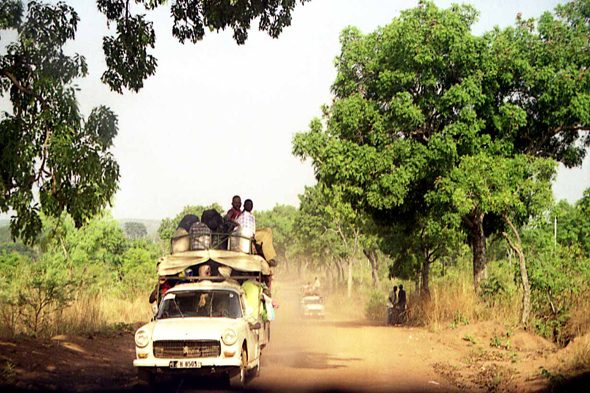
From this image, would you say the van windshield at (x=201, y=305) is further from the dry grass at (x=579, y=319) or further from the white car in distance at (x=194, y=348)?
the dry grass at (x=579, y=319)

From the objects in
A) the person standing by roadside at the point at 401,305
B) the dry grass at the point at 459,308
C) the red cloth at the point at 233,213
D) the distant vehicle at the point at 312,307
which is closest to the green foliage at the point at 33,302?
the red cloth at the point at 233,213

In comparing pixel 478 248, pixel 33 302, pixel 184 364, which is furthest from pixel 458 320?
pixel 33 302

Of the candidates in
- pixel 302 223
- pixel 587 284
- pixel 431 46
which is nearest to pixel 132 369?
pixel 587 284

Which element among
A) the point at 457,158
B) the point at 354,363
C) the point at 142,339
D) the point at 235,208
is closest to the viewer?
the point at 142,339

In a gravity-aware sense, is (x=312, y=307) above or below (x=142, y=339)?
above

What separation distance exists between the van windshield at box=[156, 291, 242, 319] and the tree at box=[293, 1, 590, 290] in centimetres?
992

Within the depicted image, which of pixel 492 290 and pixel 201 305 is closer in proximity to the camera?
pixel 201 305

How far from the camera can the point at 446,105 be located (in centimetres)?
2047

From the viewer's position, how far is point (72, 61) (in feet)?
35.7

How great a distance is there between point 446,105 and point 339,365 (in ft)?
33.9

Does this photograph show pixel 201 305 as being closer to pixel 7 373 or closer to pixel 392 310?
pixel 7 373

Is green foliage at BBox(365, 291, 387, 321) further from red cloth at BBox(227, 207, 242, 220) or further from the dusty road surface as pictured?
red cloth at BBox(227, 207, 242, 220)

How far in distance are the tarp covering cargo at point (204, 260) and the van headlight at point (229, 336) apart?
2.73m

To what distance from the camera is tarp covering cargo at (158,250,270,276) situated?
13.1 m
